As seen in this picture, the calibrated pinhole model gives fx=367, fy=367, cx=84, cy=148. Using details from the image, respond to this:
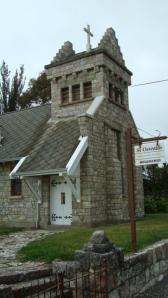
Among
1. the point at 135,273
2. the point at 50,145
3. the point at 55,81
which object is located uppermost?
the point at 55,81

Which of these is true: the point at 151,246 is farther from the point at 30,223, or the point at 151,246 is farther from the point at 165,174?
the point at 165,174

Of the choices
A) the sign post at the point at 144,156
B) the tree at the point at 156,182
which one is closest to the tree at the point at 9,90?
the tree at the point at 156,182

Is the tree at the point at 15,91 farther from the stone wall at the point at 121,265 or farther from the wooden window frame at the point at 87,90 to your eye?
the stone wall at the point at 121,265

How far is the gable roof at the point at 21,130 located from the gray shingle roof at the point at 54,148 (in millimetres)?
763

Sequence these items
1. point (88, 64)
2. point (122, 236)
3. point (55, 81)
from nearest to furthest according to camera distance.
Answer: point (122, 236) → point (88, 64) → point (55, 81)

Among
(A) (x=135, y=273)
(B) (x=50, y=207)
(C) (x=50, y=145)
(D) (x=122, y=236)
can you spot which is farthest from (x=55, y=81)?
(A) (x=135, y=273)

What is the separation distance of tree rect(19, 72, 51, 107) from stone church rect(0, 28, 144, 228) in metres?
12.1

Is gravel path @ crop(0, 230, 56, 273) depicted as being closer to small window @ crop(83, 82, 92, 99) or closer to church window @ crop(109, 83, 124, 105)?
small window @ crop(83, 82, 92, 99)

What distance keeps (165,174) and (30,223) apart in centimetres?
1732

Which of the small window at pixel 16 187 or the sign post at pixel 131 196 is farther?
the small window at pixel 16 187

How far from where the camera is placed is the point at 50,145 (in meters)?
16.6

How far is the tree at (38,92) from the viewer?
1256 inches

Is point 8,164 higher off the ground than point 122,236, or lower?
higher

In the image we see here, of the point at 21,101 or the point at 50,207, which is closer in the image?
the point at 50,207
